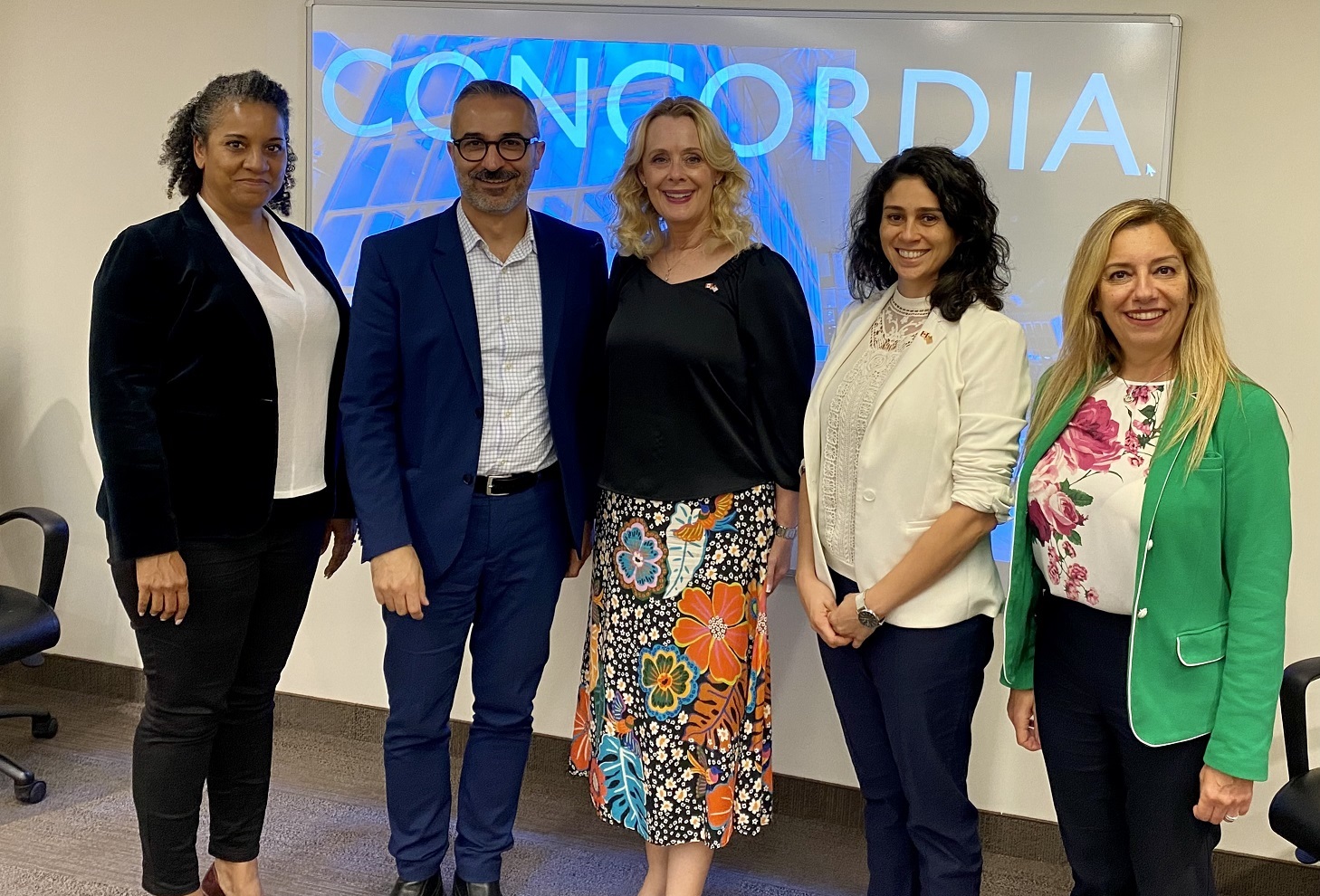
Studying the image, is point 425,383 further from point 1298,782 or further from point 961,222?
point 1298,782

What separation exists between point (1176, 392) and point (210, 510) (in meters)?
1.73

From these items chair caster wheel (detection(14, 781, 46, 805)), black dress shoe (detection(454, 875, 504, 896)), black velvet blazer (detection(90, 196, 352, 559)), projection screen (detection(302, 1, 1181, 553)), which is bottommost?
chair caster wheel (detection(14, 781, 46, 805))

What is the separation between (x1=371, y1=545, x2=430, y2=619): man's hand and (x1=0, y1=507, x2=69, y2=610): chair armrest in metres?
1.25

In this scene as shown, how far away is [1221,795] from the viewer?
1664 millimetres

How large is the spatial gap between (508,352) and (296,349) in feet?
1.38

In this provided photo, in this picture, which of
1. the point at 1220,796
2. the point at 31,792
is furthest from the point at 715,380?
the point at 31,792

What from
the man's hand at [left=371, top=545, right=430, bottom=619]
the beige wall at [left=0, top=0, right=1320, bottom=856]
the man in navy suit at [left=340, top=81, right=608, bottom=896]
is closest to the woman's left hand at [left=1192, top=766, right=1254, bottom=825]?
the beige wall at [left=0, top=0, right=1320, bottom=856]

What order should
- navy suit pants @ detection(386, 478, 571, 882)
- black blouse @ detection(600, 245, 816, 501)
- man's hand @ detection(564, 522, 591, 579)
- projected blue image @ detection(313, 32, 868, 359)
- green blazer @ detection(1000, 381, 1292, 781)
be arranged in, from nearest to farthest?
green blazer @ detection(1000, 381, 1292, 781)
black blouse @ detection(600, 245, 816, 501)
navy suit pants @ detection(386, 478, 571, 882)
man's hand @ detection(564, 522, 591, 579)
projected blue image @ detection(313, 32, 868, 359)

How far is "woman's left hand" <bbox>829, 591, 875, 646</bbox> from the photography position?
80.1 inches

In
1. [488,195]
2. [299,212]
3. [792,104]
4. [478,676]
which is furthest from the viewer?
[299,212]

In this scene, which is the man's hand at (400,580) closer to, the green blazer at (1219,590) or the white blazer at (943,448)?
the white blazer at (943,448)

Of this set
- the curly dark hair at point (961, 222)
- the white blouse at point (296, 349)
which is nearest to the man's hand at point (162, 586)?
the white blouse at point (296, 349)

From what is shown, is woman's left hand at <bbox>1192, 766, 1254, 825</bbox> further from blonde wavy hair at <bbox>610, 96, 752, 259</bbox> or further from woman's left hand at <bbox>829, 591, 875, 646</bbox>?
blonde wavy hair at <bbox>610, 96, 752, 259</bbox>

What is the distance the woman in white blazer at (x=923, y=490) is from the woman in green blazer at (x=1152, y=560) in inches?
4.4
